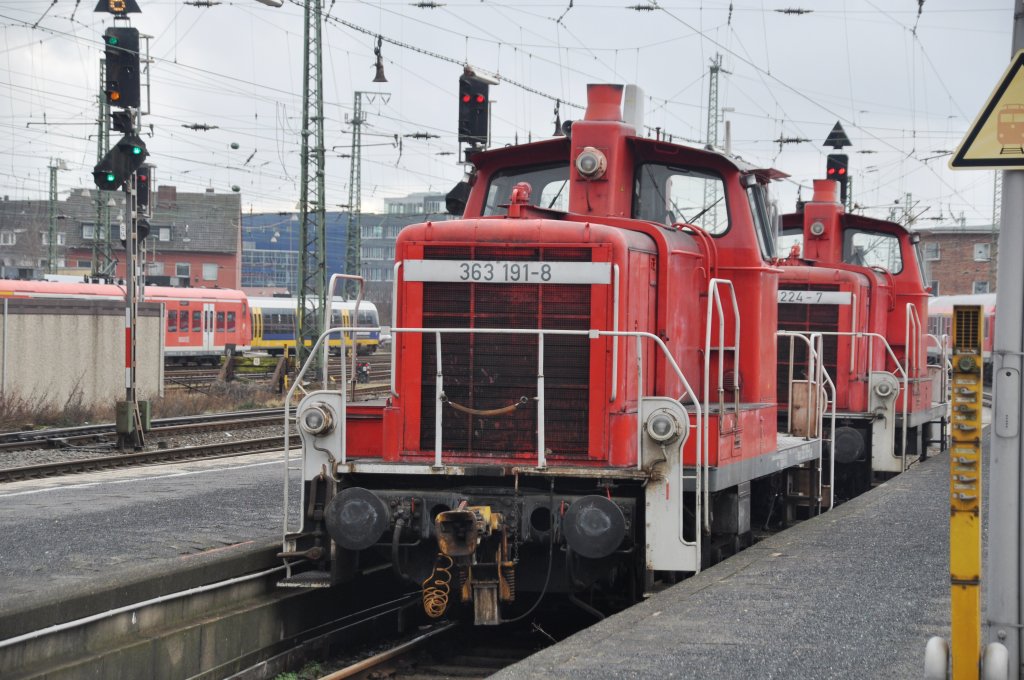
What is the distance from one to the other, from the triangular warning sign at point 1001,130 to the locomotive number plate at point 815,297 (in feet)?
31.6

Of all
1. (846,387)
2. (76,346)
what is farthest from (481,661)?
(76,346)

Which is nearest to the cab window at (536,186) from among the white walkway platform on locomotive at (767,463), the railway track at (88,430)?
the white walkway platform on locomotive at (767,463)

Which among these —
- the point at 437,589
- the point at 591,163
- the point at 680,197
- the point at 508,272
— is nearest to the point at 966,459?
the point at 508,272

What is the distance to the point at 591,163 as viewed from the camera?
897 centimetres

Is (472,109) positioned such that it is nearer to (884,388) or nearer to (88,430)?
(88,430)

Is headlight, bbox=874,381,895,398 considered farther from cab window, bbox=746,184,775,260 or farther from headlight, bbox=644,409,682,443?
headlight, bbox=644,409,682,443

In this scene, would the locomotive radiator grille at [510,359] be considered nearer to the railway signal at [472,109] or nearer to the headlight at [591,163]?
the headlight at [591,163]

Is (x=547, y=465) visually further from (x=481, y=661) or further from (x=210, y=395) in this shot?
(x=210, y=395)

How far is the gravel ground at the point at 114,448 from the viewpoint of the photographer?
56.2 feet

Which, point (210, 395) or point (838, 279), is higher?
point (838, 279)

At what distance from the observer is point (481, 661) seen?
8.37 m

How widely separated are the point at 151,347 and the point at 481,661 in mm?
19119

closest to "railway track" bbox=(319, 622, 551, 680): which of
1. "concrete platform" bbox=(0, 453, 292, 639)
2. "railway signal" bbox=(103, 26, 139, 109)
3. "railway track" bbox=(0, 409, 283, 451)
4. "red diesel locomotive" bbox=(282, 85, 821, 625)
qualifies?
"red diesel locomotive" bbox=(282, 85, 821, 625)

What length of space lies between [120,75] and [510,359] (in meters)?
13.1
